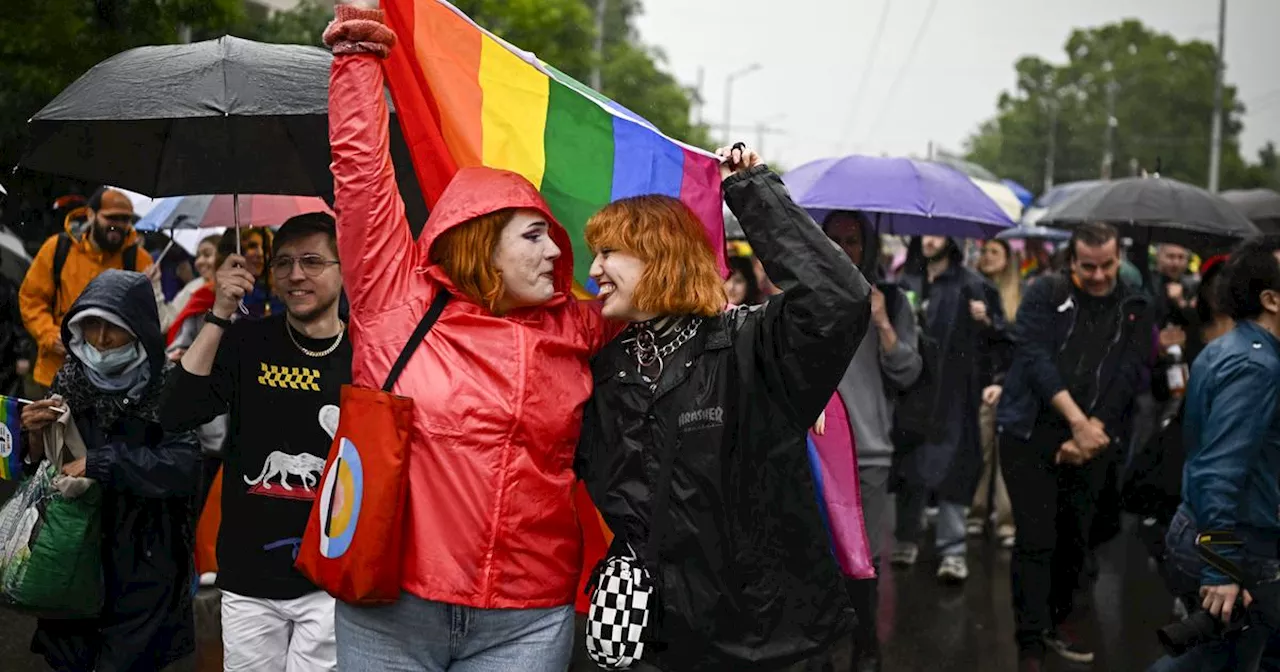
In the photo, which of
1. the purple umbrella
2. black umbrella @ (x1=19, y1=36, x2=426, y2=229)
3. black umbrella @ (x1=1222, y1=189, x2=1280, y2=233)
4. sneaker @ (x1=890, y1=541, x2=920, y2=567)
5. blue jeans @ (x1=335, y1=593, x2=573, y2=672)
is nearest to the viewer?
blue jeans @ (x1=335, y1=593, x2=573, y2=672)

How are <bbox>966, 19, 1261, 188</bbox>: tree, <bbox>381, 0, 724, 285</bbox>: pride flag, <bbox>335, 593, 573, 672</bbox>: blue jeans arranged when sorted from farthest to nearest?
<bbox>966, 19, 1261, 188</bbox>: tree, <bbox>381, 0, 724, 285</bbox>: pride flag, <bbox>335, 593, 573, 672</bbox>: blue jeans

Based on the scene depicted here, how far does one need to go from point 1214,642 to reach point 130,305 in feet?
12.7

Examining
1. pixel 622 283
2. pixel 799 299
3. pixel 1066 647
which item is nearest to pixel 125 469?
pixel 622 283

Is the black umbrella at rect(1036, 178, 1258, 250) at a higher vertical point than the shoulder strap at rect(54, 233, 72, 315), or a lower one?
higher

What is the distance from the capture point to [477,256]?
10.3 feet

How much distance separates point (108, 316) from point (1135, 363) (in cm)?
473

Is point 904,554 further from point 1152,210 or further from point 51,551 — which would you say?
point 51,551

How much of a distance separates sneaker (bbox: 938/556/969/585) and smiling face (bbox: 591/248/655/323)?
19.4 ft

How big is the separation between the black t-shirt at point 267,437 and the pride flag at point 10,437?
2.07 feet

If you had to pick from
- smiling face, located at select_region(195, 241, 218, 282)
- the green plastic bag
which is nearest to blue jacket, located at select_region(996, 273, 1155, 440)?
the green plastic bag

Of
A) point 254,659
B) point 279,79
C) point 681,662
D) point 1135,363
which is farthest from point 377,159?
point 1135,363

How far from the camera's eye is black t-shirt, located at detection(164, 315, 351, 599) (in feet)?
13.0

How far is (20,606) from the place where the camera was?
13.6 feet

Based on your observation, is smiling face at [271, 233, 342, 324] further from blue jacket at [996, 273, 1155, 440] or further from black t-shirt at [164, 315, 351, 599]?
blue jacket at [996, 273, 1155, 440]
